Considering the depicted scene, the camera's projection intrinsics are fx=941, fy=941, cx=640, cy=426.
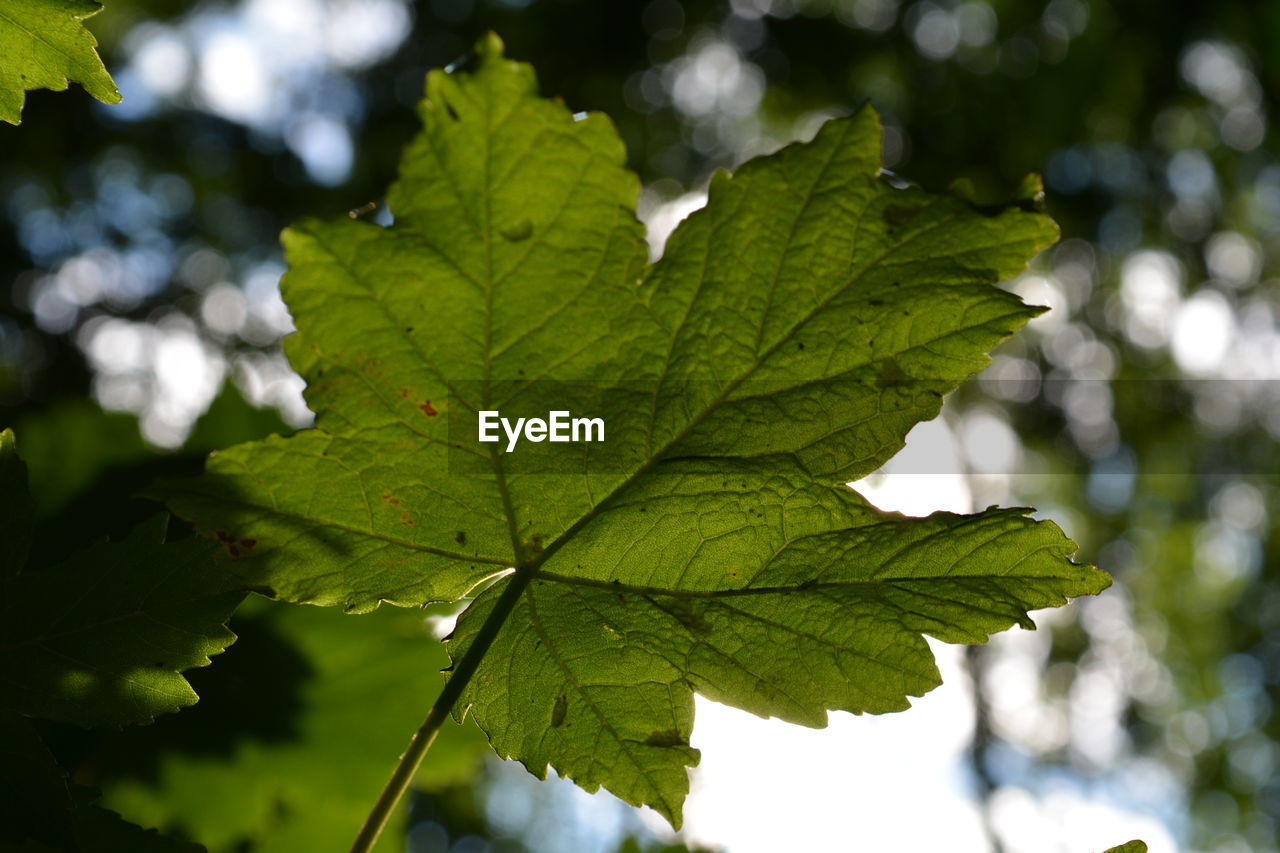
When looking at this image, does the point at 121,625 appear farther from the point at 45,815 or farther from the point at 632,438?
the point at 632,438

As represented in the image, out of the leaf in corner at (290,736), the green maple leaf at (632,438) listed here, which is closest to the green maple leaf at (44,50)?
the green maple leaf at (632,438)

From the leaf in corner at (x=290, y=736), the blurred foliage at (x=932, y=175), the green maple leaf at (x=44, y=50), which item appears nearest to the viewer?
the green maple leaf at (x=44, y=50)

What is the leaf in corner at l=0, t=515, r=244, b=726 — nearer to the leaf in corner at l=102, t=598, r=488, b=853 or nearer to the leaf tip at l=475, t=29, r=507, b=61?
the leaf tip at l=475, t=29, r=507, b=61

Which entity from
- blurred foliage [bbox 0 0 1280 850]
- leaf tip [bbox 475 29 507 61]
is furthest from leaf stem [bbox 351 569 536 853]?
blurred foliage [bbox 0 0 1280 850]

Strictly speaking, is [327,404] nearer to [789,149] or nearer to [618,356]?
[618,356]

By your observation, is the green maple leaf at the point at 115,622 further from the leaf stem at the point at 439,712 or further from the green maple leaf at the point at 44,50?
the green maple leaf at the point at 44,50

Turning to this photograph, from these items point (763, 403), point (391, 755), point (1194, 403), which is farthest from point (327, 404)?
point (1194, 403)

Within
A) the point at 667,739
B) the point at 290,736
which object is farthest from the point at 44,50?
the point at 290,736
